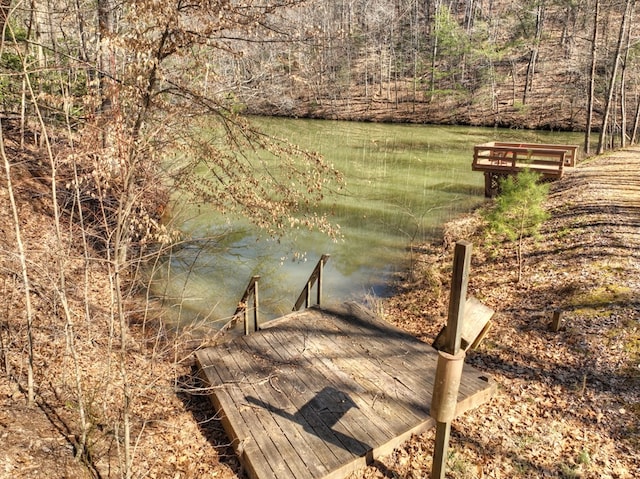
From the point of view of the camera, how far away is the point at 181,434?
602cm

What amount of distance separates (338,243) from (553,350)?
8.23 metres

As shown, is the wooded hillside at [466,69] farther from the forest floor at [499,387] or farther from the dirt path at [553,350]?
the forest floor at [499,387]

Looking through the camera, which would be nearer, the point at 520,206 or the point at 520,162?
the point at 520,206

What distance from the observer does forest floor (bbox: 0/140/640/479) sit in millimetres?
5074

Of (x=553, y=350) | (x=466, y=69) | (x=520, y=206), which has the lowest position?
(x=553, y=350)

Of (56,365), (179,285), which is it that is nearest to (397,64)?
(179,285)

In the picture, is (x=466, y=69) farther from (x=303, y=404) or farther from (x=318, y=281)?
(x=303, y=404)

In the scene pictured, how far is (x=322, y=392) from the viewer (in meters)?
6.21

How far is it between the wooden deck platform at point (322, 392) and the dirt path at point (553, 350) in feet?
1.32

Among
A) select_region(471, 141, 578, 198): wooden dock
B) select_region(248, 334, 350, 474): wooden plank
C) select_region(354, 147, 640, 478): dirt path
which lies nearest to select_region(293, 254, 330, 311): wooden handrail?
select_region(248, 334, 350, 474): wooden plank

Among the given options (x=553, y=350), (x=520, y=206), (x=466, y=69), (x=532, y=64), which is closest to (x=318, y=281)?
(x=553, y=350)

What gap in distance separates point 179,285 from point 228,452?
668 centimetres

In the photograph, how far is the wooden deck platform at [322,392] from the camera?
512cm

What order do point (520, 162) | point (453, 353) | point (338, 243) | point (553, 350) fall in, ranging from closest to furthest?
1. point (453, 353)
2. point (553, 350)
3. point (338, 243)
4. point (520, 162)
